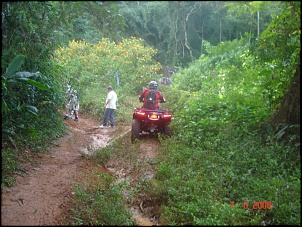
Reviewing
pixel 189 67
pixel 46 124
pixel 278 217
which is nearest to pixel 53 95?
pixel 46 124

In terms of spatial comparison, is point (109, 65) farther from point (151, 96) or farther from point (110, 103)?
point (151, 96)

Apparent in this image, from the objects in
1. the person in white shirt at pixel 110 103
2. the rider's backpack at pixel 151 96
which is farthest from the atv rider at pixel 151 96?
the person in white shirt at pixel 110 103

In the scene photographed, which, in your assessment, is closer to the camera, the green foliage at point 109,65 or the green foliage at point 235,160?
the green foliage at point 235,160

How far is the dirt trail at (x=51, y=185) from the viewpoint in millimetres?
4883

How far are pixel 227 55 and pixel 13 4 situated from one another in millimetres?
7229

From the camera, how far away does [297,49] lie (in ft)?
21.3

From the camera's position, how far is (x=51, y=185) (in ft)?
20.5

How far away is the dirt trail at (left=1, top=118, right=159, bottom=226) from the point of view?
4883mm

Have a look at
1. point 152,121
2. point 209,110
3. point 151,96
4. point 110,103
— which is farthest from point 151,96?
point 110,103

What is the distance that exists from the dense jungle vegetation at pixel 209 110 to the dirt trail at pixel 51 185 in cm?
30

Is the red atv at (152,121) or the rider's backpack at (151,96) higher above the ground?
the rider's backpack at (151,96)

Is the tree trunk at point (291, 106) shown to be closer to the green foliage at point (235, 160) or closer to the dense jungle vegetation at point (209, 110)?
the dense jungle vegetation at point (209, 110)

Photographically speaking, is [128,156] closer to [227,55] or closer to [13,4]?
[13,4]

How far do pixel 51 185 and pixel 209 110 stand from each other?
480 centimetres
